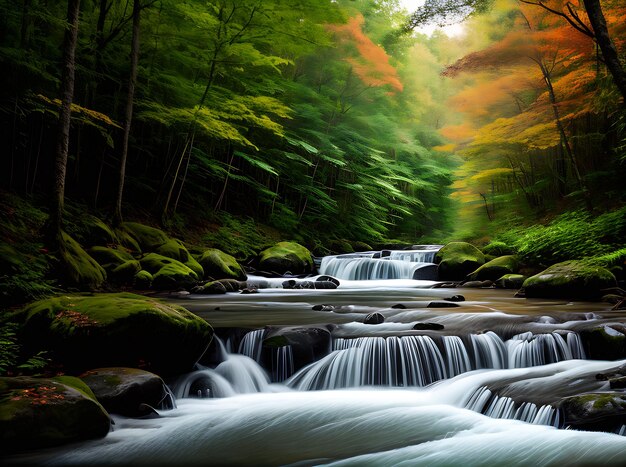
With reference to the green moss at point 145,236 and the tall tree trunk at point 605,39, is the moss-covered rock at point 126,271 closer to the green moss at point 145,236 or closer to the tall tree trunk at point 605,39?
the green moss at point 145,236

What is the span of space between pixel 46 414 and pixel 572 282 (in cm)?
953

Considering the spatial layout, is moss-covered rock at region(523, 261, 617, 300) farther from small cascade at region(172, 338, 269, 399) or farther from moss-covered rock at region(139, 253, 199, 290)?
moss-covered rock at region(139, 253, 199, 290)

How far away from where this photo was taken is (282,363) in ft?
18.3

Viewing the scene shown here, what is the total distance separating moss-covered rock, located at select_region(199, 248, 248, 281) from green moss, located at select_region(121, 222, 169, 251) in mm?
1296

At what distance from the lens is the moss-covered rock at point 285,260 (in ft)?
49.7

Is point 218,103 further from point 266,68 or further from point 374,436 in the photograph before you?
point 374,436

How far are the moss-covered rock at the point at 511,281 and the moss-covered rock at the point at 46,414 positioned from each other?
11.2 meters

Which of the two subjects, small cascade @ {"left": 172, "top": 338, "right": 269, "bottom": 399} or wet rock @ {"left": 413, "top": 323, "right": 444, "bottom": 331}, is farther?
wet rock @ {"left": 413, "top": 323, "right": 444, "bottom": 331}

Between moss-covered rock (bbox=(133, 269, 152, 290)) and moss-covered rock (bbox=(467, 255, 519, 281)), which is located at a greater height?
moss-covered rock (bbox=(467, 255, 519, 281))

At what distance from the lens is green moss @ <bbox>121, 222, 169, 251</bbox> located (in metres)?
12.3

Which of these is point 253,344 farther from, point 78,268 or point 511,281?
point 511,281

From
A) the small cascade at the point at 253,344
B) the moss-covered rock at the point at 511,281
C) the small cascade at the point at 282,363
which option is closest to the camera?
the small cascade at the point at 282,363

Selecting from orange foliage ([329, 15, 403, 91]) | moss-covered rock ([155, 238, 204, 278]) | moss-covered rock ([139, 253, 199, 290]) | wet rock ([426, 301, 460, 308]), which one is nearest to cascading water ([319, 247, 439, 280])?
moss-covered rock ([155, 238, 204, 278])

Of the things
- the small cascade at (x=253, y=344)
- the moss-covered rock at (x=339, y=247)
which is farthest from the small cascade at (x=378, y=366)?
the moss-covered rock at (x=339, y=247)
